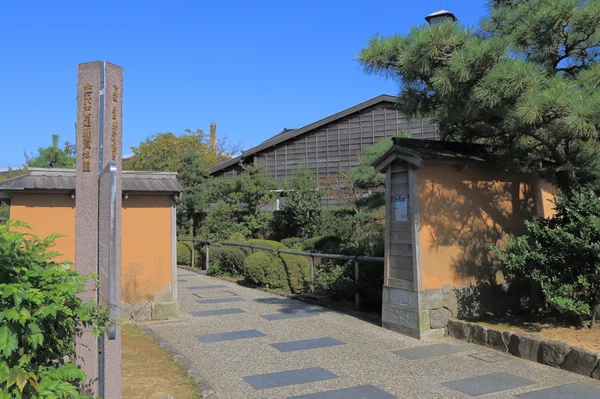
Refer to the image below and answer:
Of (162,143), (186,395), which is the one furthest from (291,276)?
(162,143)

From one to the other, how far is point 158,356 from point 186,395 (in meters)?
1.47

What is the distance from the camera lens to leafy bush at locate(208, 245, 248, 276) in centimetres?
1352

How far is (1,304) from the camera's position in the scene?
2629 millimetres

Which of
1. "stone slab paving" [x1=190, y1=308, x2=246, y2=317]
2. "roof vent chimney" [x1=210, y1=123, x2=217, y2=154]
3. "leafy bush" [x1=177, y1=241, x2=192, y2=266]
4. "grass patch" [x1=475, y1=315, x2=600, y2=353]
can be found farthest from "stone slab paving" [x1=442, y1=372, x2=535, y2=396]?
"roof vent chimney" [x1=210, y1=123, x2=217, y2=154]

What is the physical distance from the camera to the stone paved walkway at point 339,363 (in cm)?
498

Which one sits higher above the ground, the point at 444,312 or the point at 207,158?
the point at 207,158

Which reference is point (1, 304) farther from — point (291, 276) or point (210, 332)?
point (291, 276)

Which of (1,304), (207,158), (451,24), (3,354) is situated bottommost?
(3,354)

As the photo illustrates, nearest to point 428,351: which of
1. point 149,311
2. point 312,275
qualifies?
point 312,275

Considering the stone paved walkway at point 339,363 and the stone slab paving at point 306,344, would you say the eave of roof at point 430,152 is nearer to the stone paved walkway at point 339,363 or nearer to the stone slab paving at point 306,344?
the stone paved walkway at point 339,363

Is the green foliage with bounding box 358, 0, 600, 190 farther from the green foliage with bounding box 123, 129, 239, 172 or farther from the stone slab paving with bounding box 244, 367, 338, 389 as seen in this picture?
the green foliage with bounding box 123, 129, 239, 172

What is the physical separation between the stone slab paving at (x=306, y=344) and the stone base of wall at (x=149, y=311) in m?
2.58

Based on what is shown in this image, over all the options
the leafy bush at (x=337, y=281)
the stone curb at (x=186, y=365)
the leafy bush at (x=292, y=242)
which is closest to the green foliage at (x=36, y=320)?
the stone curb at (x=186, y=365)

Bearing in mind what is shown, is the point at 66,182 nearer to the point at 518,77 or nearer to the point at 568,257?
the point at 518,77
